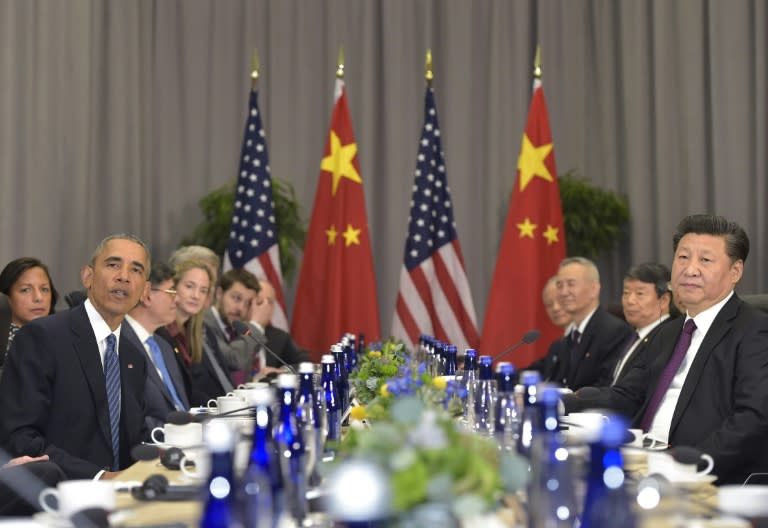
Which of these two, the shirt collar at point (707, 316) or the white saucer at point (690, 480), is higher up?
the shirt collar at point (707, 316)

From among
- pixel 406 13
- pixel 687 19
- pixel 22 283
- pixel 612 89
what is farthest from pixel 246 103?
pixel 22 283

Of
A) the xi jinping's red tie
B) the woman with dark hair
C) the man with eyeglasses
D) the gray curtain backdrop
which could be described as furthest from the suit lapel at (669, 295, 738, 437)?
the gray curtain backdrop

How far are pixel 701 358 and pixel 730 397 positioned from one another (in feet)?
0.48

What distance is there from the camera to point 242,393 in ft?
13.1

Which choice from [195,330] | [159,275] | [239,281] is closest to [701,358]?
[159,275]

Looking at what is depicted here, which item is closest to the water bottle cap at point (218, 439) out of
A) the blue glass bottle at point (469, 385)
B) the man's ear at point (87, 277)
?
the blue glass bottle at point (469, 385)

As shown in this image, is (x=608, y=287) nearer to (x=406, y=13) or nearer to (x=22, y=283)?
(x=406, y=13)

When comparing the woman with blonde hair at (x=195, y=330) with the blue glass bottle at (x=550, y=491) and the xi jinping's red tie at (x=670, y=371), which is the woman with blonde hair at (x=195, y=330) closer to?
the xi jinping's red tie at (x=670, y=371)

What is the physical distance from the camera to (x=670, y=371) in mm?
3389

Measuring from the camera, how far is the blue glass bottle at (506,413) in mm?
2100

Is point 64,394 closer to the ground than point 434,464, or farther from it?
closer to the ground

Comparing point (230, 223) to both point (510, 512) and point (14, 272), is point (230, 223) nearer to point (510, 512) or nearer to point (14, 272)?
point (14, 272)

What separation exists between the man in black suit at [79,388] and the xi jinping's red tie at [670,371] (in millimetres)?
1713

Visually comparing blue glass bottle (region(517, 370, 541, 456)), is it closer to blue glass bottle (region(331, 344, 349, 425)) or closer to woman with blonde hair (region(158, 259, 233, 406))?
blue glass bottle (region(331, 344, 349, 425))
